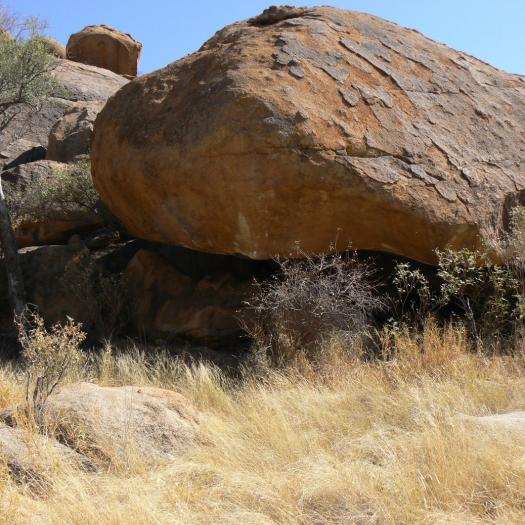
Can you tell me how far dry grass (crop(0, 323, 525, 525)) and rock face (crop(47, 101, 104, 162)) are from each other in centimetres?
564

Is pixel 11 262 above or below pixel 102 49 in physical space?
below

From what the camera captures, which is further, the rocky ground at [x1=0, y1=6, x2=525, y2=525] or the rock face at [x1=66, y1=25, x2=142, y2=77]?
the rock face at [x1=66, y1=25, x2=142, y2=77]

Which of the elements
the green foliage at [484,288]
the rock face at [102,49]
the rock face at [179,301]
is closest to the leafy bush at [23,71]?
the rock face at [179,301]

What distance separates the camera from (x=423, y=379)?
558cm

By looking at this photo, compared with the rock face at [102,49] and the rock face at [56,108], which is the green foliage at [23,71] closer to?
the rock face at [56,108]

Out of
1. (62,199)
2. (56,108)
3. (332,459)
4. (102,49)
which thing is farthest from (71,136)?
(332,459)

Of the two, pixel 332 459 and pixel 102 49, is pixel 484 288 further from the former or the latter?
pixel 102 49

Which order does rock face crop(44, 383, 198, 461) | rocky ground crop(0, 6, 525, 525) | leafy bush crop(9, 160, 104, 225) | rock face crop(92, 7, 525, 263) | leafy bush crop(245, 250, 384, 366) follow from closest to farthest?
rocky ground crop(0, 6, 525, 525) < rock face crop(44, 383, 198, 461) < rock face crop(92, 7, 525, 263) < leafy bush crop(245, 250, 384, 366) < leafy bush crop(9, 160, 104, 225)

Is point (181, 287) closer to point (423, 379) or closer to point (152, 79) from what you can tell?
point (152, 79)

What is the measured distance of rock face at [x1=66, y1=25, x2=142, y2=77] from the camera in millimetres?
18312

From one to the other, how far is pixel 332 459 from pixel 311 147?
278 centimetres

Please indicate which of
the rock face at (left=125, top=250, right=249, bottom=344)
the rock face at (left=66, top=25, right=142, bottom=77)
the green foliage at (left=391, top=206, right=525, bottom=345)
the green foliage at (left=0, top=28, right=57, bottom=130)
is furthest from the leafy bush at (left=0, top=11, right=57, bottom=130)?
the rock face at (left=66, top=25, right=142, bottom=77)

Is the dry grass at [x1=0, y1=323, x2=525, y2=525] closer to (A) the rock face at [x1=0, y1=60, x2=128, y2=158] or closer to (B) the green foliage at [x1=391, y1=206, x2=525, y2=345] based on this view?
(B) the green foliage at [x1=391, y1=206, x2=525, y2=345]

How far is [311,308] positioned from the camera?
6.60 metres
